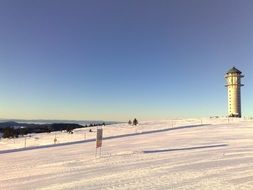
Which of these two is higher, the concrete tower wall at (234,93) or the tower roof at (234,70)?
the tower roof at (234,70)

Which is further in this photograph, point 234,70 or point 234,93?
point 234,70

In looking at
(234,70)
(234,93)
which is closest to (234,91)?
(234,93)

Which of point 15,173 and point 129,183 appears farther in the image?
point 15,173

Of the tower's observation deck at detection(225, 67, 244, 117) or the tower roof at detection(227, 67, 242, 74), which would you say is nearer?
the tower's observation deck at detection(225, 67, 244, 117)

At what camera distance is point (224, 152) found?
19.0m

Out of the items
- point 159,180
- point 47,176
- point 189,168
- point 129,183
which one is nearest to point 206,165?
point 189,168

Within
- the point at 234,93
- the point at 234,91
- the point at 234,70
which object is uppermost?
the point at 234,70

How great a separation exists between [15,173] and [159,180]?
6.61 m

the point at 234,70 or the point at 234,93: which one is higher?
the point at 234,70

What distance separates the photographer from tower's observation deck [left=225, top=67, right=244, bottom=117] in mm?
66250

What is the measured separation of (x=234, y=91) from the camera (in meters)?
67.4

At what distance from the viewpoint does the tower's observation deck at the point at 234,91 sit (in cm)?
6625

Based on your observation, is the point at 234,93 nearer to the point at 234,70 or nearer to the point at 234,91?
the point at 234,91

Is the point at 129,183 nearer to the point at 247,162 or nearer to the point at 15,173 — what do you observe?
the point at 15,173
